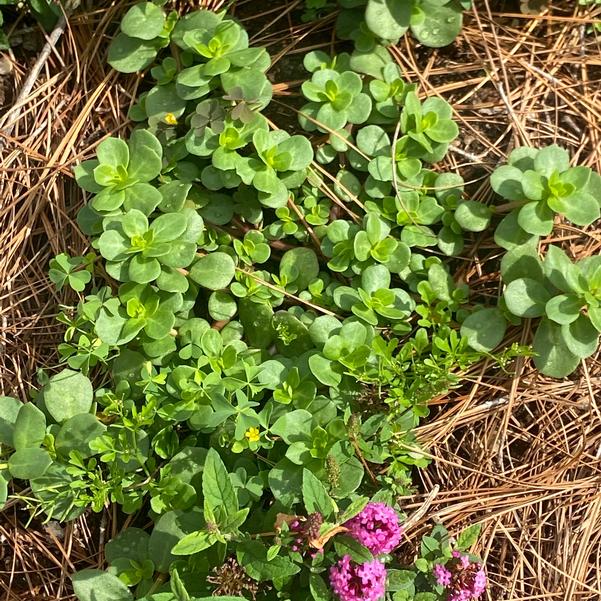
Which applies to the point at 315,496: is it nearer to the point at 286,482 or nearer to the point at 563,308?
the point at 286,482

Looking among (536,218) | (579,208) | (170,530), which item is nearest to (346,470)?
(170,530)

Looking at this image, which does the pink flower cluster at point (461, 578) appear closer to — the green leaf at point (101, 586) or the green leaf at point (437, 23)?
the green leaf at point (101, 586)

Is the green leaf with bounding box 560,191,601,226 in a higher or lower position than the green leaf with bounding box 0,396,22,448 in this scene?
higher

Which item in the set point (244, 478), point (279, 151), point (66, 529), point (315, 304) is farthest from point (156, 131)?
point (66, 529)

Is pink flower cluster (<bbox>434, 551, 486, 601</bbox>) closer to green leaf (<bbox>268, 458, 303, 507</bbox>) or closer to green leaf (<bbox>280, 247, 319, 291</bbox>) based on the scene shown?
green leaf (<bbox>268, 458, 303, 507</bbox>)

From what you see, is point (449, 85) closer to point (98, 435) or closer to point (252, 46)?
point (252, 46)

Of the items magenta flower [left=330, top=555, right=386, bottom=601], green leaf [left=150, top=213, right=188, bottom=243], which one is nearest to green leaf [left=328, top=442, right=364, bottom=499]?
magenta flower [left=330, top=555, right=386, bottom=601]

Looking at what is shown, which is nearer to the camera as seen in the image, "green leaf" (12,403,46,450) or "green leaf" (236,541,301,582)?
"green leaf" (236,541,301,582)
